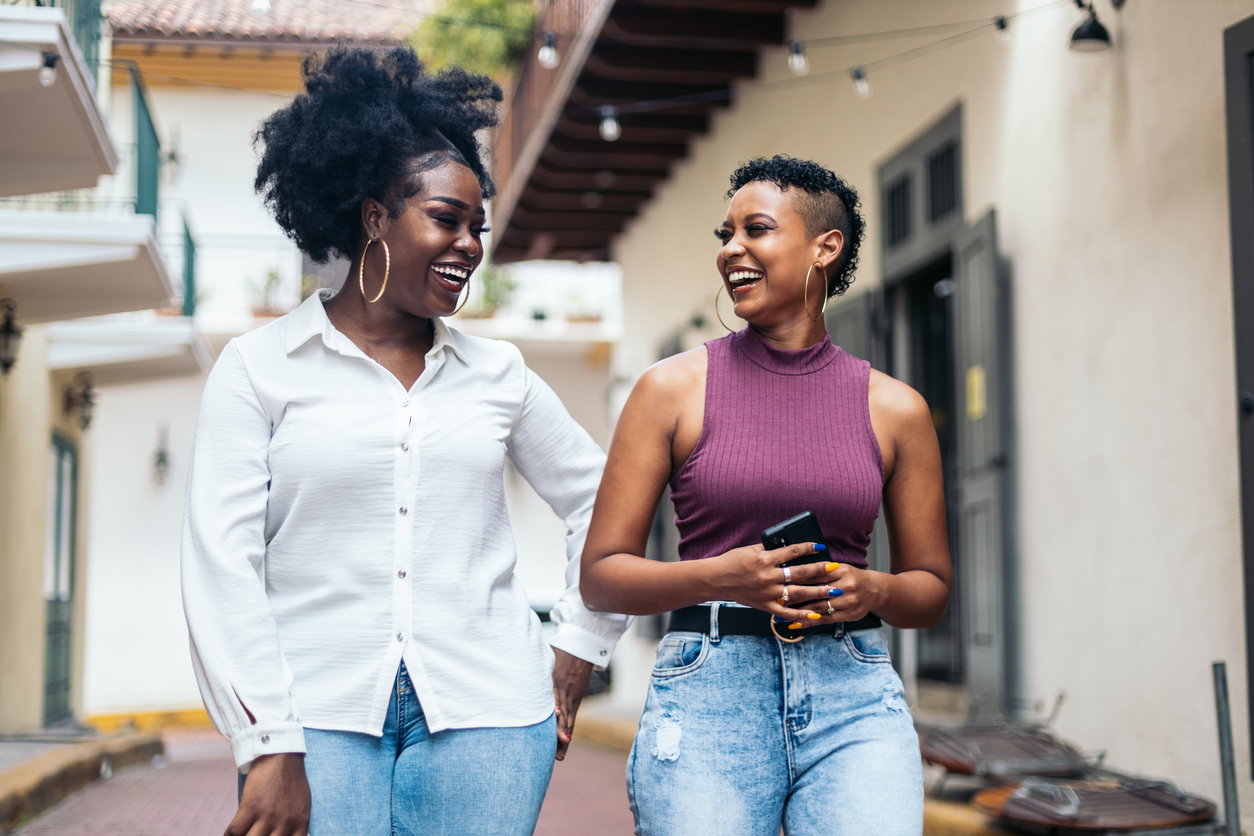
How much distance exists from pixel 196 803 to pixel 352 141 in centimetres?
648

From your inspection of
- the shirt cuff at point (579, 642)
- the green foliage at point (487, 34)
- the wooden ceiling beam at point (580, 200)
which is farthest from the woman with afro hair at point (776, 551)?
the green foliage at point (487, 34)

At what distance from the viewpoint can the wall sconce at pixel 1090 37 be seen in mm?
5586

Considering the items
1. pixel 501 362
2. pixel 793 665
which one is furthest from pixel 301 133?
pixel 793 665

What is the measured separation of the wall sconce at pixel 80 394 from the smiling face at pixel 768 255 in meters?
12.2

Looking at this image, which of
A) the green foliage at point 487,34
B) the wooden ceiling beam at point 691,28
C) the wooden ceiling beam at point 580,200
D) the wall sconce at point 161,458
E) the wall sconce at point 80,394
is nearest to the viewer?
the wooden ceiling beam at point 691,28

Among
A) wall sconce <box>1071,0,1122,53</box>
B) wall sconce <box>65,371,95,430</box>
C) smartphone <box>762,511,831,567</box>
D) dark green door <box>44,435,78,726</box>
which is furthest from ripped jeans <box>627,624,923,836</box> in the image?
wall sconce <box>65,371,95,430</box>

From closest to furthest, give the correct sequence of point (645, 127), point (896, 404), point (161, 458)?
point (896, 404) < point (645, 127) < point (161, 458)

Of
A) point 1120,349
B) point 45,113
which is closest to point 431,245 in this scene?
point 1120,349

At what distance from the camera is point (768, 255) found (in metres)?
2.48

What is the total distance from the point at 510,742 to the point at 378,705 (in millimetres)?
223

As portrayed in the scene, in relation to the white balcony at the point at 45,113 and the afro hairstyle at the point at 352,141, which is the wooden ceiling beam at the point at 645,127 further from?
the afro hairstyle at the point at 352,141

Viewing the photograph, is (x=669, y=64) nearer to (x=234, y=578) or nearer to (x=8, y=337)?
(x=8, y=337)

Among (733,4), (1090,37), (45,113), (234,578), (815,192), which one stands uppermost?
(733,4)

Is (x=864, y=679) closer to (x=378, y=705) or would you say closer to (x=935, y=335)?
(x=378, y=705)
